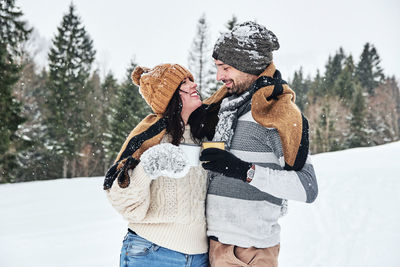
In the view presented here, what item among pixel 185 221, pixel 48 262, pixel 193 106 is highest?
pixel 193 106

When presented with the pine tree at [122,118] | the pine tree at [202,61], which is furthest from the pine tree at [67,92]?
the pine tree at [202,61]

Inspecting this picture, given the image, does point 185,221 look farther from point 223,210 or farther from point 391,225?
point 391,225

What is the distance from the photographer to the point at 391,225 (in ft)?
16.8

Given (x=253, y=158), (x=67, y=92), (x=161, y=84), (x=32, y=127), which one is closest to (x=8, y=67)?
(x=67, y=92)

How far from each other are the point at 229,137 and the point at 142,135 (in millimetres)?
585

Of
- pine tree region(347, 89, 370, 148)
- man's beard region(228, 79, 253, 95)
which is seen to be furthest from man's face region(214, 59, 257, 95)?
pine tree region(347, 89, 370, 148)

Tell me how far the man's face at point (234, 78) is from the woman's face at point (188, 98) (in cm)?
25

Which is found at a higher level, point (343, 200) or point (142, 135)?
point (142, 135)

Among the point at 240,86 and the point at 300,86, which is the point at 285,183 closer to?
the point at 240,86

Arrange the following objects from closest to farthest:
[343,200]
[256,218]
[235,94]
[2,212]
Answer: [256,218] → [235,94] → [343,200] → [2,212]

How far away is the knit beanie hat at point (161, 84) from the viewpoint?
7.12ft

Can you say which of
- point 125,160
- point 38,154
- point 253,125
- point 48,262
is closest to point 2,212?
point 48,262

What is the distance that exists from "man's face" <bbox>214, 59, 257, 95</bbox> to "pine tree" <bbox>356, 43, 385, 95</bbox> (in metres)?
47.4

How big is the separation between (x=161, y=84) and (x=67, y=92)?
24648 millimetres
